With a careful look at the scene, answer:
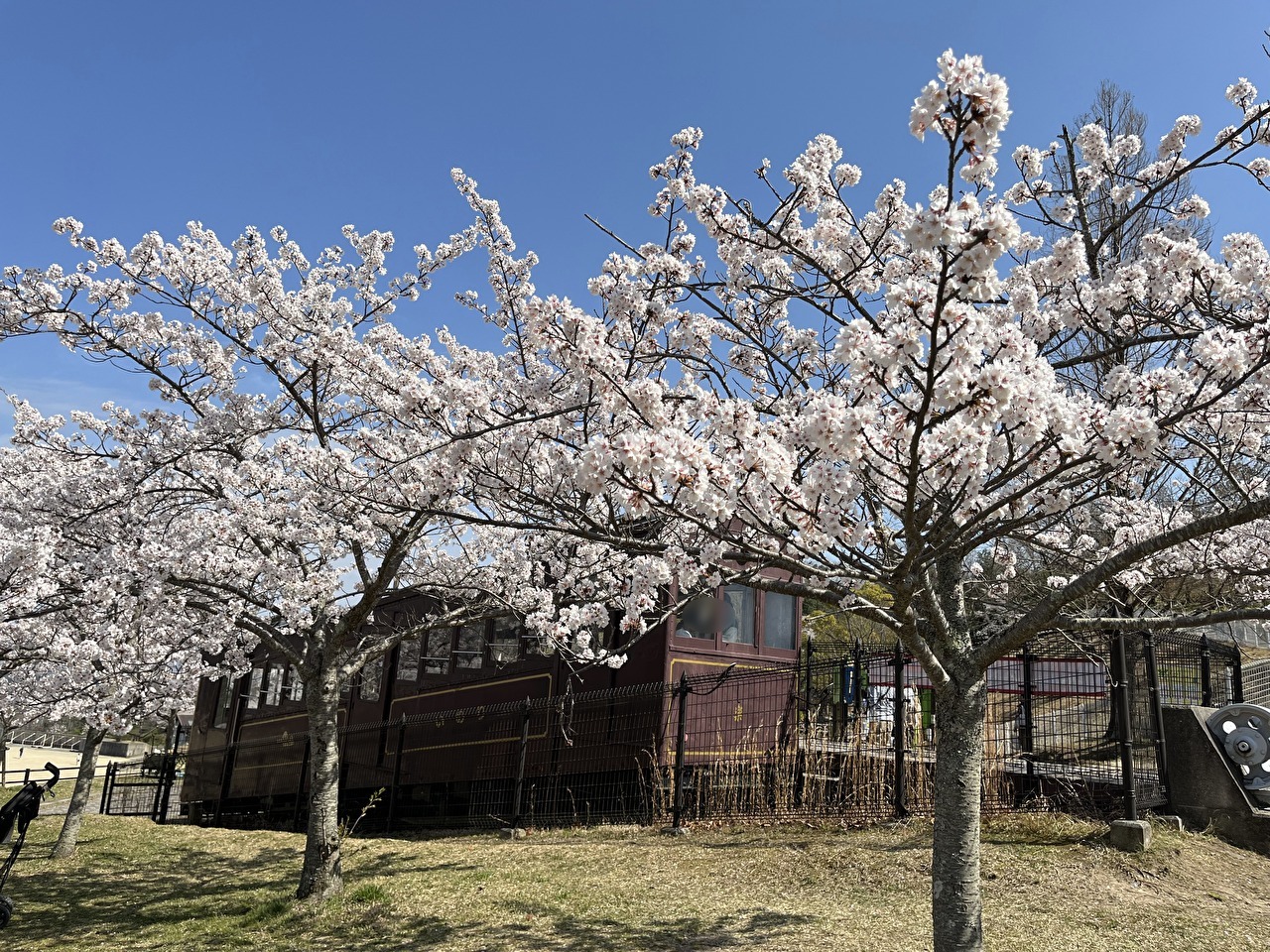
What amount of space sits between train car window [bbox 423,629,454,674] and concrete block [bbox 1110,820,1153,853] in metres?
8.93

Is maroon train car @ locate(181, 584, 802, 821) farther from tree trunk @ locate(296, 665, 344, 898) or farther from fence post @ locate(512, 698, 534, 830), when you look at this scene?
tree trunk @ locate(296, 665, 344, 898)

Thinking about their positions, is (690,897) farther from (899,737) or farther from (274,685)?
(274,685)

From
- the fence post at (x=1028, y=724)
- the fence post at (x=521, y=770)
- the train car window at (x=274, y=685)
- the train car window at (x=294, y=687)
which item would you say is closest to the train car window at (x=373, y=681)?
the train car window at (x=294, y=687)

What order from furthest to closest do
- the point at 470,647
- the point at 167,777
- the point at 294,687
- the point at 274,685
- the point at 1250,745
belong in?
the point at 167,777 → the point at 274,685 → the point at 294,687 → the point at 470,647 → the point at 1250,745

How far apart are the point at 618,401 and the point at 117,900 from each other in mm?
8556

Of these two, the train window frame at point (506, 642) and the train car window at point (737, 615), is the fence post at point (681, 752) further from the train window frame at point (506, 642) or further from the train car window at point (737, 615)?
the train window frame at point (506, 642)

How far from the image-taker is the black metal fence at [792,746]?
8266 mm

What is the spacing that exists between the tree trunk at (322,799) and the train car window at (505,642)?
3462 millimetres

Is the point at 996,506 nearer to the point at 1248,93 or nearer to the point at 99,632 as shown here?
the point at 1248,93

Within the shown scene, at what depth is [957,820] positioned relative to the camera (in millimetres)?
4465

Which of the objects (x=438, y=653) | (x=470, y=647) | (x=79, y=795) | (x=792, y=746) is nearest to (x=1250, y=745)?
(x=792, y=746)

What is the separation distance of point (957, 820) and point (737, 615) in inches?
263

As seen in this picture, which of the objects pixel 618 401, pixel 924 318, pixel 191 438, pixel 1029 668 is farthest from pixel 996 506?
pixel 191 438

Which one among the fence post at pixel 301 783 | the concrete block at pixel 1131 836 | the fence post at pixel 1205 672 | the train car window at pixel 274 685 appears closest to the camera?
the concrete block at pixel 1131 836
